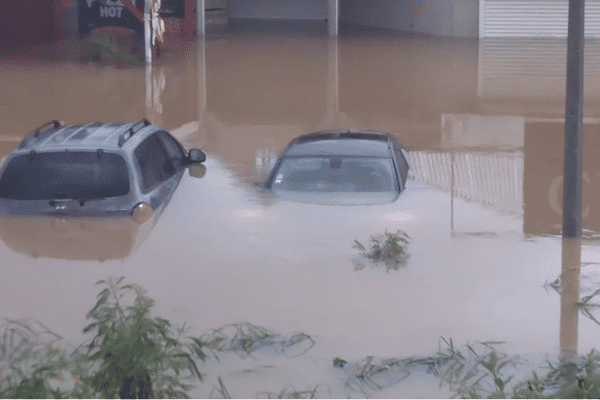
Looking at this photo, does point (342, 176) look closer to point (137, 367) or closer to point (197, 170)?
point (197, 170)

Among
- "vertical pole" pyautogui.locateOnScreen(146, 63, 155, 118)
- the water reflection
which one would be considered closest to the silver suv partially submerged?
the water reflection

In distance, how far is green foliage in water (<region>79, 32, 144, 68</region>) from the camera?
96.8 ft

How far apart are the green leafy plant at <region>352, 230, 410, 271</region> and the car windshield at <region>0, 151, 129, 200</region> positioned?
98.4 inches

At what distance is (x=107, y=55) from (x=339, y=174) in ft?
63.5

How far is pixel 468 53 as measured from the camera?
32312 millimetres

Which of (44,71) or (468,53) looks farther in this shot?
(468,53)

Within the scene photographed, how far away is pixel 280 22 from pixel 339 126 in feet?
96.3

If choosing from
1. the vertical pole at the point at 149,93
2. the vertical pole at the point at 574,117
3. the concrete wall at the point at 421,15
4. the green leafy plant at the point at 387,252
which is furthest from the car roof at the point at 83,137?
the concrete wall at the point at 421,15

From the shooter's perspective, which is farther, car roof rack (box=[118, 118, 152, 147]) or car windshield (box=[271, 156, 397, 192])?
car windshield (box=[271, 156, 397, 192])

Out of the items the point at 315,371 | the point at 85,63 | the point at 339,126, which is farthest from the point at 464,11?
the point at 315,371

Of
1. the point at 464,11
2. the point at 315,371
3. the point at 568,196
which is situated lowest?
the point at 315,371

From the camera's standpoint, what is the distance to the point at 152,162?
40.4 ft

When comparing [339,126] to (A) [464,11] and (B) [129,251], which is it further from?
(A) [464,11]

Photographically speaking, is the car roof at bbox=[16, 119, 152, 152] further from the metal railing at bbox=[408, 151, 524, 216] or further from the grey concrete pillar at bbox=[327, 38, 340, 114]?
the grey concrete pillar at bbox=[327, 38, 340, 114]
